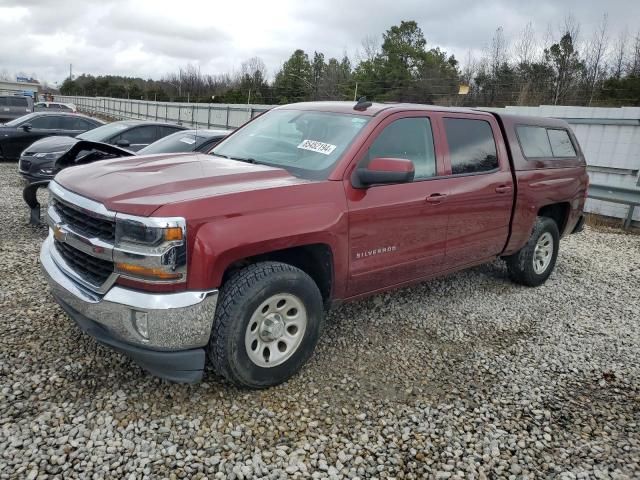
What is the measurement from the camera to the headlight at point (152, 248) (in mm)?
2547

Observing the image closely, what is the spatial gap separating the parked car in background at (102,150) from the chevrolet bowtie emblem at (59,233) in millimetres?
1415

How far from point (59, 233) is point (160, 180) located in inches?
30.2

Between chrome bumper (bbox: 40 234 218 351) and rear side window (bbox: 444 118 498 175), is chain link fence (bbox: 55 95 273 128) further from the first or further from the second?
chrome bumper (bbox: 40 234 218 351)

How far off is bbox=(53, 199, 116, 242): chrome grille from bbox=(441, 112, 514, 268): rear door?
2593 millimetres

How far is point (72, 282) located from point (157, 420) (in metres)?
0.98

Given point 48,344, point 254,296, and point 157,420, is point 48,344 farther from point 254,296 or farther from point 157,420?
point 254,296

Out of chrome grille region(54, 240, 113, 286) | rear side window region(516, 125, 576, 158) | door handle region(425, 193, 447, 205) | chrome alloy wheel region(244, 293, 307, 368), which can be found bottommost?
chrome alloy wheel region(244, 293, 307, 368)

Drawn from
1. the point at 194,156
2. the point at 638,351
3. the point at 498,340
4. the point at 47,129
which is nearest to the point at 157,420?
the point at 194,156

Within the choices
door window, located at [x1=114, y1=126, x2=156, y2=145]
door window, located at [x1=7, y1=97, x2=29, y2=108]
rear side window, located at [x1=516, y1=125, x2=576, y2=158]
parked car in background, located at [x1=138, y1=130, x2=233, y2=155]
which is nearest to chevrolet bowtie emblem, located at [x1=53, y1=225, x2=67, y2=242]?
rear side window, located at [x1=516, y1=125, x2=576, y2=158]

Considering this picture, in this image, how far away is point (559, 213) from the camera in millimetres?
5734

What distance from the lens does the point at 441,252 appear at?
411 cm

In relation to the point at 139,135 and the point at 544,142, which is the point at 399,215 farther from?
the point at 139,135

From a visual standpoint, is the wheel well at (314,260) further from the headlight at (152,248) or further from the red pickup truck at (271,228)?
the headlight at (152,248)

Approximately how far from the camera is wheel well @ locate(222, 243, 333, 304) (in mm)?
3238
